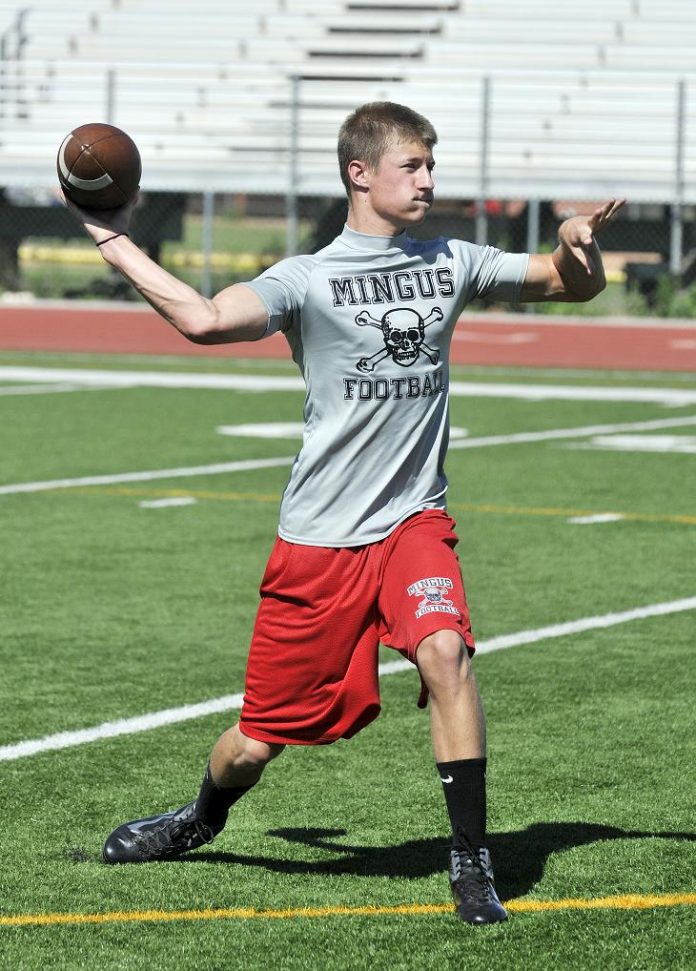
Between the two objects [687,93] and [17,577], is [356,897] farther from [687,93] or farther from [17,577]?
[687,93]

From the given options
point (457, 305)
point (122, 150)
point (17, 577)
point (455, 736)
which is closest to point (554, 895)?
point (455, 736)

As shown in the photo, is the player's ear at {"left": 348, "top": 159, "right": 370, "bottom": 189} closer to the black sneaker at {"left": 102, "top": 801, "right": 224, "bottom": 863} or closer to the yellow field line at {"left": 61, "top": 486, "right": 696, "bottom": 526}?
the black sneaker at {"left": 102, "top": 801, "right": 224, "bottom": 863}

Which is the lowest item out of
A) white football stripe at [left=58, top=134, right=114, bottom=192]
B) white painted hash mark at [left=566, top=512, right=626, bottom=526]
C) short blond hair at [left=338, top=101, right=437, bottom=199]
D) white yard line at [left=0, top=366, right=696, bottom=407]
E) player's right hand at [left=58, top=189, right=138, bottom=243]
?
white yard line at [left=0, top=366, right=696, bottom=407]

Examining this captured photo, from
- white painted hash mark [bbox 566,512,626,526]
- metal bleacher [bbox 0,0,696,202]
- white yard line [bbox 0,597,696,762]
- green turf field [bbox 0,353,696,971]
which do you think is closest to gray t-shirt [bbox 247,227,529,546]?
green turf field [bbox 0,353,696,971]

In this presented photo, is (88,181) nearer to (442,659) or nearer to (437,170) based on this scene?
(442,659)

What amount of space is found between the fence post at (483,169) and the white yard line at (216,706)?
755 inches

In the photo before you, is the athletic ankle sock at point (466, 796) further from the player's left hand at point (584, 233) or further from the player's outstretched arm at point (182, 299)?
the player's left hand at point (584, 233)

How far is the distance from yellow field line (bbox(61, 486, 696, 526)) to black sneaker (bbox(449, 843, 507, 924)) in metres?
6.49

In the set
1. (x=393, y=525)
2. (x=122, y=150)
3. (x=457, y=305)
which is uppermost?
(x=122, y=150)

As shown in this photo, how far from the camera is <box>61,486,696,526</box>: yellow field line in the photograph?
35.3 ft

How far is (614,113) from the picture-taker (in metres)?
30.5

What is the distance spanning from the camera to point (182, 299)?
416cm

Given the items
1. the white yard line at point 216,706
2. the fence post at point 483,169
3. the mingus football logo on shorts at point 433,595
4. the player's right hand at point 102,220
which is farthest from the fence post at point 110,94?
the mingus football logo on shorts at point 433,595

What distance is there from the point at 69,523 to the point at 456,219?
67.4 feet
